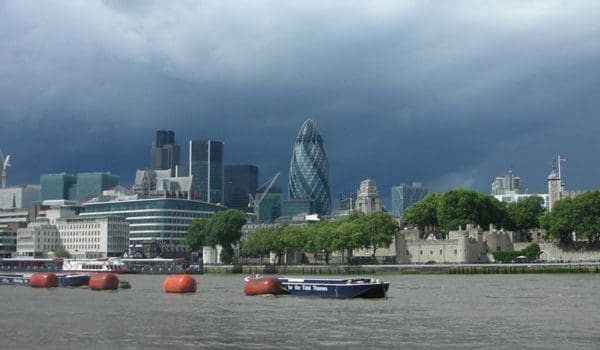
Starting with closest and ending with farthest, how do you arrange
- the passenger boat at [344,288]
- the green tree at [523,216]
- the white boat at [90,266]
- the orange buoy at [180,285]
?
the passenger boat at [344,288], the orange buoy at [180,285], the white boat at [90,266], the green tree at [523,216]

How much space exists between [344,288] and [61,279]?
45.4 meters

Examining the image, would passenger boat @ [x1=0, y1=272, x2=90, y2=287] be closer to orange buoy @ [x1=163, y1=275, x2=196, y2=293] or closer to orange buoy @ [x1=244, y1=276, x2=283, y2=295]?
orange buoy @ [x1=163, y1=275, x2=196, y2=293]

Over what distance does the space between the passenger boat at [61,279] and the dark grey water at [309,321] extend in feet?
68.8

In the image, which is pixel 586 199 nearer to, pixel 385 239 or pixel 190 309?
pixel 385 239

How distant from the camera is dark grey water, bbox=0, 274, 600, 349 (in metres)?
42.0

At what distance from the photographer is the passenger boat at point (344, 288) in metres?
72.9

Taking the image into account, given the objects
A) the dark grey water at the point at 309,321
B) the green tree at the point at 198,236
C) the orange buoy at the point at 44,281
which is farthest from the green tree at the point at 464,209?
the dark grey water at the point at 309,321

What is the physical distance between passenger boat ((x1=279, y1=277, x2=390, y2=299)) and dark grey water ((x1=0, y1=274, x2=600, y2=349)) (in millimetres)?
1419

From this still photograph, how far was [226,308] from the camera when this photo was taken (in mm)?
63531

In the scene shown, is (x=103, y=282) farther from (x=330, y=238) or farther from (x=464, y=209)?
(x=464, y=209)

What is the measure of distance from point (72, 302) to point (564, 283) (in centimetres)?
5044

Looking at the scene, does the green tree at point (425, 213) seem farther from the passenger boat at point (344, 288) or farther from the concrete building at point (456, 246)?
the passenger boat at point (344, 288)

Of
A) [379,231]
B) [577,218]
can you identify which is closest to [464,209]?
[379,231]

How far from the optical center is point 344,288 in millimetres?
73500
